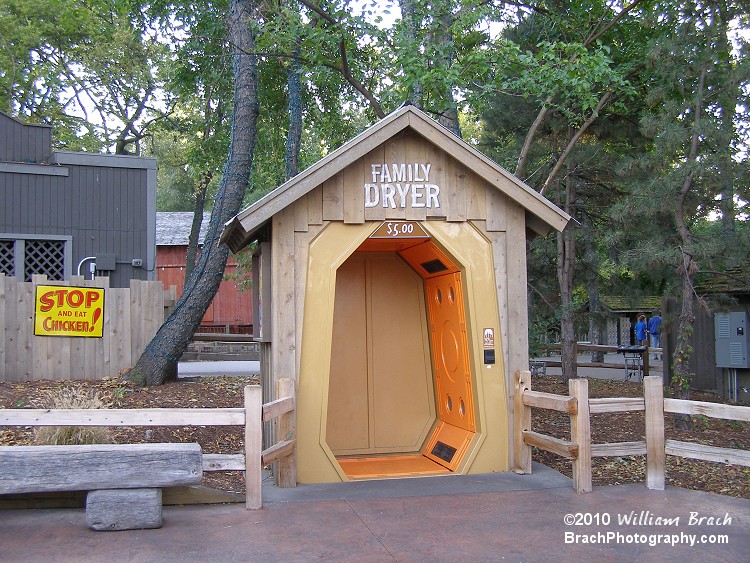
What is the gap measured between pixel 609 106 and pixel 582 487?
942 cm

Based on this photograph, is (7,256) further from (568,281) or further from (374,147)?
(568,281)

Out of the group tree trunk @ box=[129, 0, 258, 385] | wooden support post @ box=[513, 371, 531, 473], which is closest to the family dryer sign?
wooden support post @ box=[513, 371, 531, 473]

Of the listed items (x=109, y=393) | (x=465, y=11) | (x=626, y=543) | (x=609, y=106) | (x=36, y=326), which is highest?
(x=465, y=11)

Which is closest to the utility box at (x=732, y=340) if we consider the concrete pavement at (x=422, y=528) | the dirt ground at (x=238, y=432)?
the dirt ground at (x=238, y=432)

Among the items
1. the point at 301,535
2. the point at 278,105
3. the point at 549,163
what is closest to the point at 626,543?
the point at 301,535

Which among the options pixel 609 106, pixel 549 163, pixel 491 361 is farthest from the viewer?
pixel 549 163

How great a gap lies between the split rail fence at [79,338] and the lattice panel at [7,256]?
3453 mm

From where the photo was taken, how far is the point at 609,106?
48.3ft

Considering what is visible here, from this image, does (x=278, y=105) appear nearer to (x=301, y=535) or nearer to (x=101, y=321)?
(x=101, y=321)

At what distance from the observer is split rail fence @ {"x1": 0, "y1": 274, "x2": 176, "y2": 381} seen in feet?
41.8

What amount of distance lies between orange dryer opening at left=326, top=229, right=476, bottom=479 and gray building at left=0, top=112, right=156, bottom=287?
865 cm

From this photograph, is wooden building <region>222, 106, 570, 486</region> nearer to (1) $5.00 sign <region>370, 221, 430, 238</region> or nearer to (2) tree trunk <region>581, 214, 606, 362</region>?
(1) $5.00 sign <region>370, 221, 430, 238</region>

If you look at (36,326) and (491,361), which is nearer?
(491,361)

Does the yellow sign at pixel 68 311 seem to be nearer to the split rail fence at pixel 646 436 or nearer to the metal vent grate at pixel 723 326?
the split rail fence at pixel 646 436
